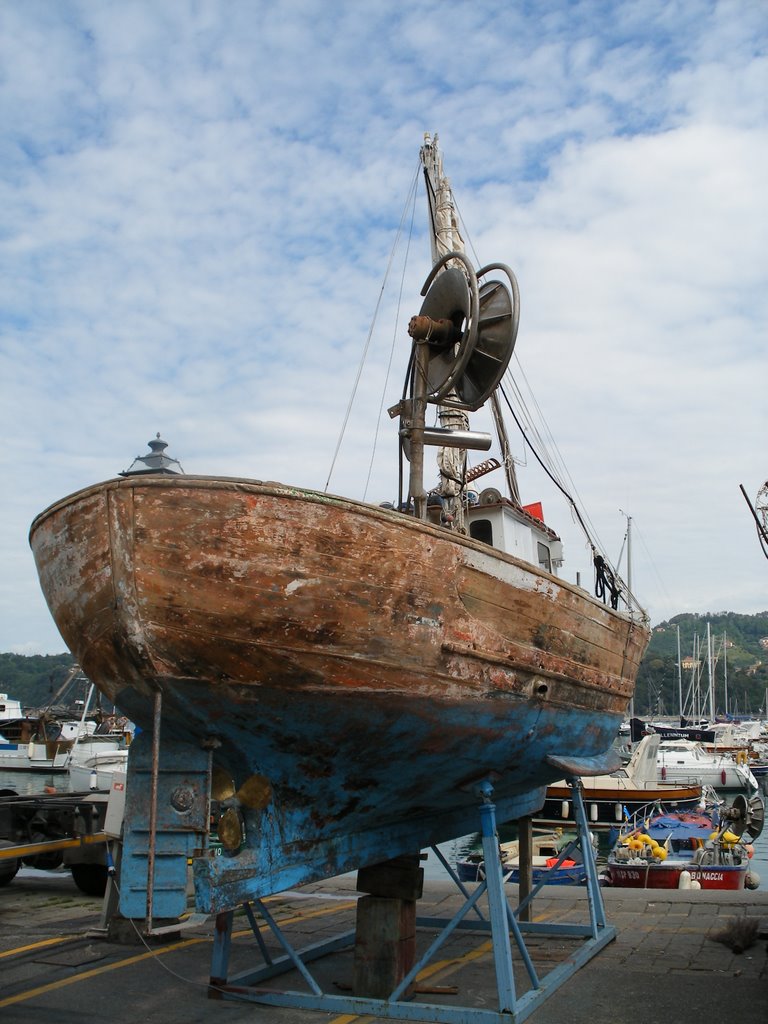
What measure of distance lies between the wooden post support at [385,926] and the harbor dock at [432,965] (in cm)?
31

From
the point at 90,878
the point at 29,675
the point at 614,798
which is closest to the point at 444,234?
the point at 90,878

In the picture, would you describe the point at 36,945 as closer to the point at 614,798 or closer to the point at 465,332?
the point at 465,332

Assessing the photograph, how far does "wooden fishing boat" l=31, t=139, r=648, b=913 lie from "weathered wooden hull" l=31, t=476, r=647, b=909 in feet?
0.04

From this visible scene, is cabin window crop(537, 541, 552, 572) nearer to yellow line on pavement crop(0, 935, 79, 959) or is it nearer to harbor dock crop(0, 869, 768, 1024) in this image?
harbor dock crop(0, 869, 768, 1024)

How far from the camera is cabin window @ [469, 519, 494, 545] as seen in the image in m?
9.64

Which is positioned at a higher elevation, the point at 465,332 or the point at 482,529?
the point at 465,332

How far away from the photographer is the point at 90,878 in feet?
36.8

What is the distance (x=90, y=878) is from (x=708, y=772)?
31925 mm

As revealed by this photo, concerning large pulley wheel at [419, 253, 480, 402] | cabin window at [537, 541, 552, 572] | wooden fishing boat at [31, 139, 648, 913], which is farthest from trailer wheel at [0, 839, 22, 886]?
large pulley wheel at [419, 253, 480, 402]

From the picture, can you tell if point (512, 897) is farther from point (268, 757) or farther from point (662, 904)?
point (268, 757)

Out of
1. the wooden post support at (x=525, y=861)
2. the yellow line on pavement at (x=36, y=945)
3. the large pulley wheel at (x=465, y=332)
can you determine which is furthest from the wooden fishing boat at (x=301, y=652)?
the yellow line on pavement at (x=36, y=945)

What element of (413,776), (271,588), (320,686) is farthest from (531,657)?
(271,588)

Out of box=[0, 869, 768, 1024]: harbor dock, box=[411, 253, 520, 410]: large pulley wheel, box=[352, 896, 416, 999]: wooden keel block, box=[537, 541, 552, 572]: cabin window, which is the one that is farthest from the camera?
box=[537, 541, 552, 572]: cabin window

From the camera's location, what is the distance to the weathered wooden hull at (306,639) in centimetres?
512
